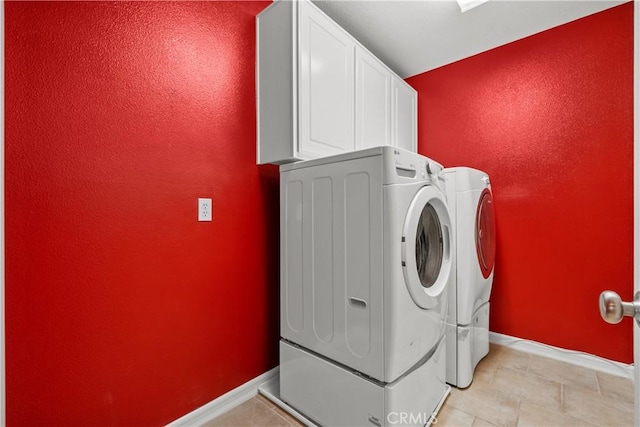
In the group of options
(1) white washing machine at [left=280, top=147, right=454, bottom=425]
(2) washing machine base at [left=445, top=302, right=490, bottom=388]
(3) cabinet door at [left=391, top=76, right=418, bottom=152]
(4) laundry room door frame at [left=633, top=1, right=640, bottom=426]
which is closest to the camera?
(4) laundry room door frame at [left=633, top=1, right=640, bottom=426]

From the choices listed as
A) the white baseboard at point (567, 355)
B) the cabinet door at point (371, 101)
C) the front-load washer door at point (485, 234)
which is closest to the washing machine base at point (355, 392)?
the front-load washer door at point (485, 234)

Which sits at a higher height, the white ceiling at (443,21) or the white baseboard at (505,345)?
the white ceiling at (443,21)

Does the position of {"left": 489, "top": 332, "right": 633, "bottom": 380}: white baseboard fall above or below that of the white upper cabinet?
below

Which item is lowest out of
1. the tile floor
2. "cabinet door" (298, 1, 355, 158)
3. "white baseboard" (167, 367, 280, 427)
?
the tile floor

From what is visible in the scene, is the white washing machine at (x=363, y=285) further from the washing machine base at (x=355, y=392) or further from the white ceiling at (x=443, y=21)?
the white ceiling at (x=443, y=21)

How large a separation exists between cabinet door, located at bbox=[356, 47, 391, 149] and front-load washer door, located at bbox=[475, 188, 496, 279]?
830 millimetres

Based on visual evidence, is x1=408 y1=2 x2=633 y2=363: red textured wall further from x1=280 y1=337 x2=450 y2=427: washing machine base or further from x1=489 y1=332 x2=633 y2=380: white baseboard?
x1=280 y1=337 x2=450 y2=427: washing machine base

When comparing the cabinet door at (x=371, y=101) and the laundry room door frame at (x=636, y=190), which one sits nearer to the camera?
the laundry room door frame at (x=636, y=190)

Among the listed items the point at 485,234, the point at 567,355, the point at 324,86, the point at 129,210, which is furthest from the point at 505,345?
the point at 129,210

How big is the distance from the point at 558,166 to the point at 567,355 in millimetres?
1350

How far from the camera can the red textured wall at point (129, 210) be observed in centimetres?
109

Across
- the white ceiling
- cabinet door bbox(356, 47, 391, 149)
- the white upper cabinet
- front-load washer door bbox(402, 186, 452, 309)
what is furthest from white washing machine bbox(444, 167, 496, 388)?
the white ceiling

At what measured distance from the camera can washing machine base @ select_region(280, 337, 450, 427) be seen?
1.29 m

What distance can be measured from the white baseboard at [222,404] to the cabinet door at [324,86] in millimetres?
1374
